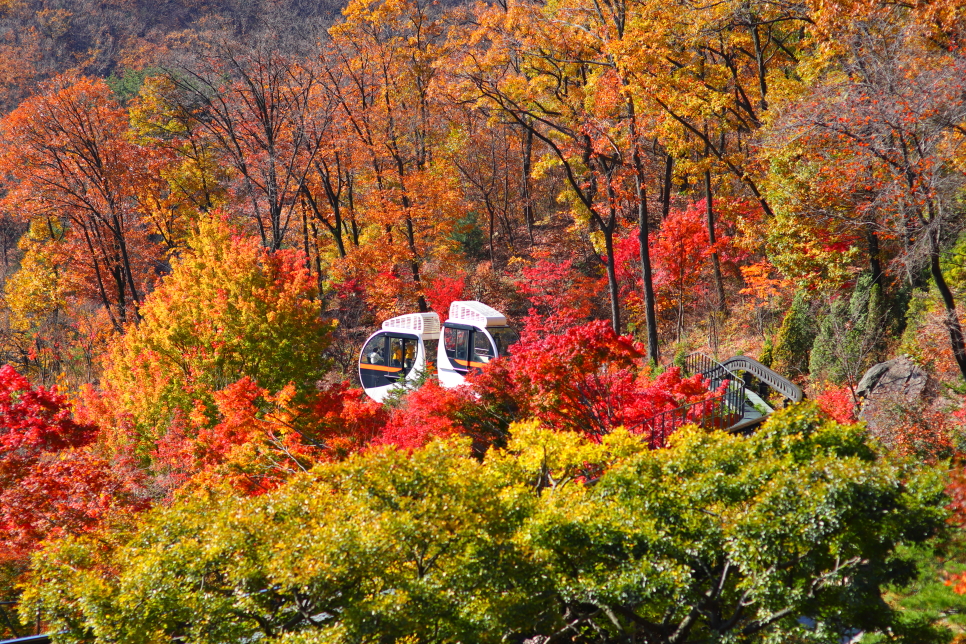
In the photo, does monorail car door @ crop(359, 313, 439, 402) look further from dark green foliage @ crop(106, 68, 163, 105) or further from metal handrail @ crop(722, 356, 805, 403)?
dark green foliage @ crop(106, 68, 163, 105)

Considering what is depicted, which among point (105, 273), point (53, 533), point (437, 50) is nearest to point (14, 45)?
point (105, 273)

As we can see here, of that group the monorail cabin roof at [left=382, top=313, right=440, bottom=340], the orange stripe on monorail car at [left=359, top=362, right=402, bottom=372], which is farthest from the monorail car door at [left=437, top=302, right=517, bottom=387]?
the orange stripe on monorail car at [left=359, top=362, right=402, bottom=372]

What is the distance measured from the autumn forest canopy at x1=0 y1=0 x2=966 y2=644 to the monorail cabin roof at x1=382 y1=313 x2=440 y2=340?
2769 mm

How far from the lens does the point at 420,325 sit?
21.4 metres

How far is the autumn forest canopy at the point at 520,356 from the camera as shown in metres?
5.55

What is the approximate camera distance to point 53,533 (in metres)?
9.19

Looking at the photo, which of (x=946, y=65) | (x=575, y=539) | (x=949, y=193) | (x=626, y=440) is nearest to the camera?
(x=575, y=539)

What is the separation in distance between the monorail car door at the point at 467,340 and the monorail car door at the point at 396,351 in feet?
2.81

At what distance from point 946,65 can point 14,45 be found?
A: 7796 cm

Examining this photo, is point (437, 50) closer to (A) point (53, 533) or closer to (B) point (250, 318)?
(B) point (250, 318)

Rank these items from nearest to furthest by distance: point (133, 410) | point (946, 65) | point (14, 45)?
point (946, 65)
point (133, 410)
point (14, 45)

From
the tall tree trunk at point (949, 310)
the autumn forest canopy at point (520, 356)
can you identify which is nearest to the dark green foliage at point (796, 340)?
the autumn forest canopy at point (520, 356)

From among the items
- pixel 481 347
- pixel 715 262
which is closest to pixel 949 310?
pixel 715 262

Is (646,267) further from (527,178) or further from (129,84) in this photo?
(129,84)
